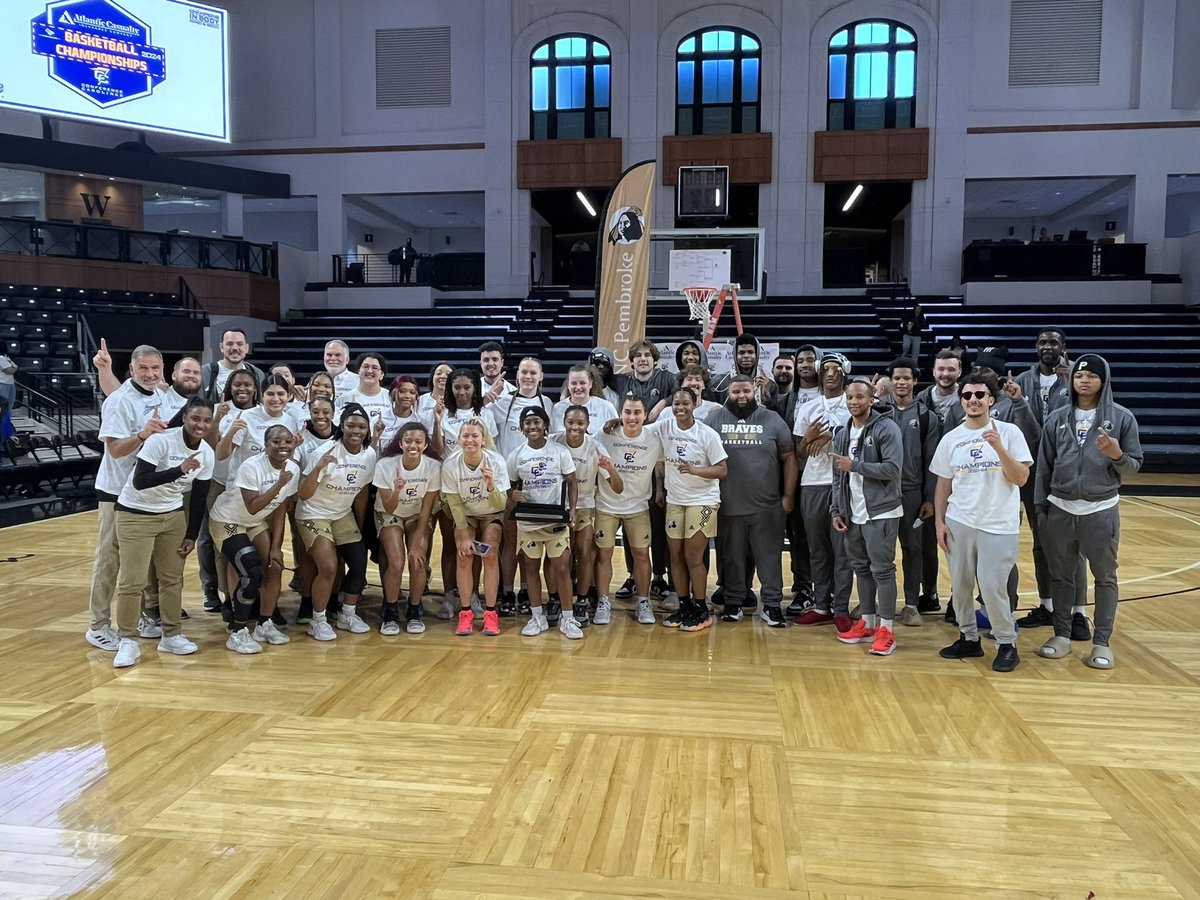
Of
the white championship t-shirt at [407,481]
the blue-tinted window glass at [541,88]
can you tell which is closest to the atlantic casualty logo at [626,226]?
the white championship t-shirt at [407,481]

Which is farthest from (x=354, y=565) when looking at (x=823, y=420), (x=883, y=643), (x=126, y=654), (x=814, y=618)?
(x=883, y=643)

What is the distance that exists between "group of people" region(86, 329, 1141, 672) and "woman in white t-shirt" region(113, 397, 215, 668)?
1 centimetres

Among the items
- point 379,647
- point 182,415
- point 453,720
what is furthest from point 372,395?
point 453,720

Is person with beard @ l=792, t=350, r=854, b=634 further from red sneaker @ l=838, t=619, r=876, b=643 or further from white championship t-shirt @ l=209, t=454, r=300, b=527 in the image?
white championship t-shirt @ l=209, t=454, r=300, b=527

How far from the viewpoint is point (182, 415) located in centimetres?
497

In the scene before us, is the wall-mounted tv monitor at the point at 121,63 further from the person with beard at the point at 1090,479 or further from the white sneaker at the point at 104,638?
the person with beard at the point at 1090,479

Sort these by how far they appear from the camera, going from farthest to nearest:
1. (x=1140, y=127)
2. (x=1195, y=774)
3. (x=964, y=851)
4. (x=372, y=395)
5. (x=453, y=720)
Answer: (x=1140, y=127)
(x=372, y=395)
(x=453, y=720)
(x=1195, y=774)
(x=964, y=851)

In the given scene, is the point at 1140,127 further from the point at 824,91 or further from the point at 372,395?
the point at 372,395

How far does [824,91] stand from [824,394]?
53.3 ft

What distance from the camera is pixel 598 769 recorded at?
3.60 meters

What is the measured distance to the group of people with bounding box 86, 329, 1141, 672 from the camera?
4.93 m

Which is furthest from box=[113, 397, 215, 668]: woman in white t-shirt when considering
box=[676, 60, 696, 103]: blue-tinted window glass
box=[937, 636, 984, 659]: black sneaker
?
box=[676, 60, 696, 103]: blue-tinted window glass

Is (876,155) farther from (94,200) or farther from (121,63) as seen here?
(94,200)

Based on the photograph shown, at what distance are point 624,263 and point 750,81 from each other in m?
10.3
